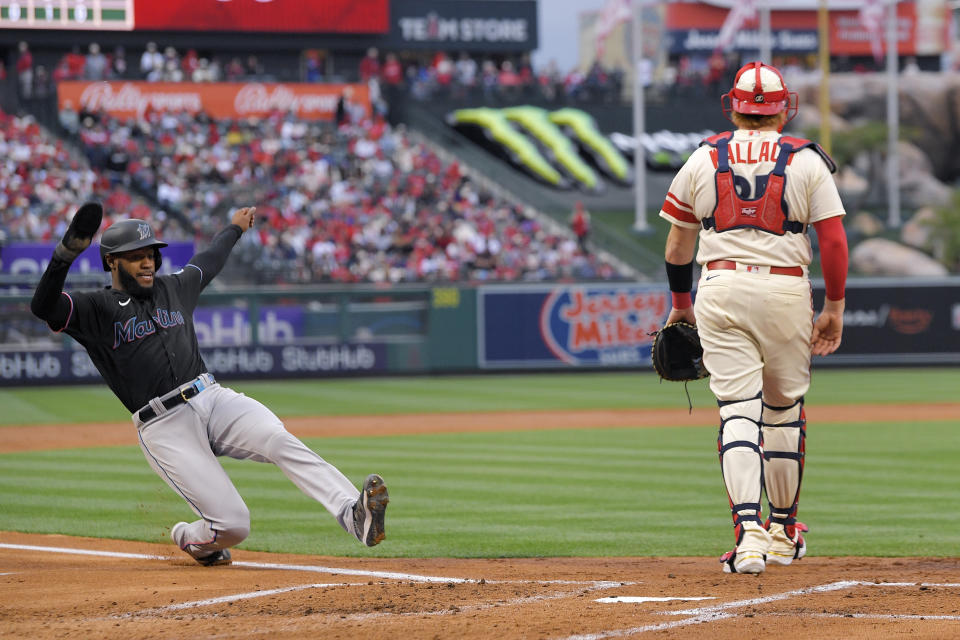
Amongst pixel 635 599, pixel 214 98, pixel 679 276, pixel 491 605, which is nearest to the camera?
pixel 491 605

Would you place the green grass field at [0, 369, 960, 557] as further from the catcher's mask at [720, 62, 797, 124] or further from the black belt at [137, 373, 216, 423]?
the catcher's mask at [720, 62, 797, 124]

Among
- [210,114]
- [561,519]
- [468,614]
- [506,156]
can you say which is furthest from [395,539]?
[506,156]

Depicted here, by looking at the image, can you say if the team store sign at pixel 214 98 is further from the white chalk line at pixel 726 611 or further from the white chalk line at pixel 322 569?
the white chalk line at pixel 726 611

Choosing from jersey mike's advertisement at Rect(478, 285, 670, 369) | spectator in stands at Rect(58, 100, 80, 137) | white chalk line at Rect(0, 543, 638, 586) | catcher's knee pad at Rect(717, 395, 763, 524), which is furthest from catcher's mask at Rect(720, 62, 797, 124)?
spectator in stands at Rect(58, 100, 80, 137)

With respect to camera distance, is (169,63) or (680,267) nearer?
(680,267)

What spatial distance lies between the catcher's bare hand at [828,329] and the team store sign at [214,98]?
27891 millimetres

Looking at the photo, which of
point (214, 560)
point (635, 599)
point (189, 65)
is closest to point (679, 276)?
point (635, 599)

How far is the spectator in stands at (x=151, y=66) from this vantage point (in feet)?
115

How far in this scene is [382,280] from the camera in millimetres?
26016

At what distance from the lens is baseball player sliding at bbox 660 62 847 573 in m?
5.65

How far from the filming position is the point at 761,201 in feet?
18.7

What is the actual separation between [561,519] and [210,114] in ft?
92.2

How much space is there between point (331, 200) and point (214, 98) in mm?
7485

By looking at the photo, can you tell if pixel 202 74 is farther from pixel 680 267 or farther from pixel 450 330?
pixel 680 267
